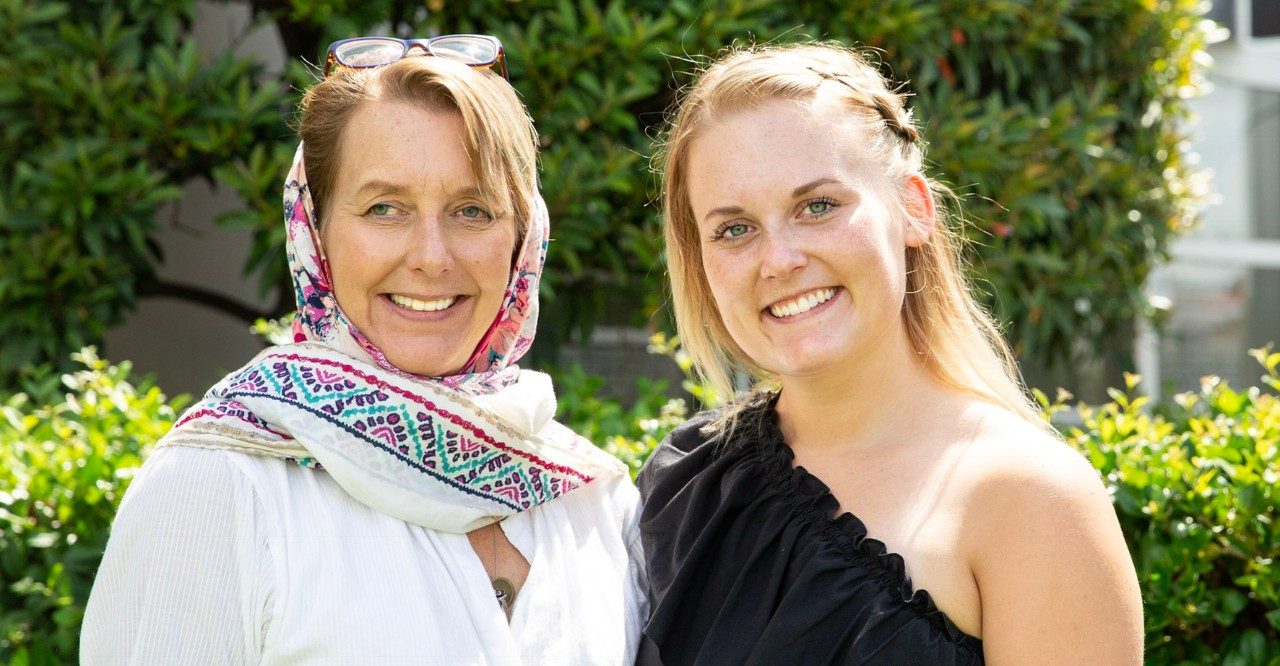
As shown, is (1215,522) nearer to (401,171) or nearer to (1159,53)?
(401,171)

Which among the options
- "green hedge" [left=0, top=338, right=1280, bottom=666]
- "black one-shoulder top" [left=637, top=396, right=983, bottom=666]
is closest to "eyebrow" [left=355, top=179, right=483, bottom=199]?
"black one-shoulder top" [left=637, top=396, right=983, bottom=666]

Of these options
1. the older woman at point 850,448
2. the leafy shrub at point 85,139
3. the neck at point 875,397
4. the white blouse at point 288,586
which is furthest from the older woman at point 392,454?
the leafy shrub at point 85,139

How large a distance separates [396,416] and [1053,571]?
1058 mm

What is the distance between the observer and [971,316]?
7.82 ft

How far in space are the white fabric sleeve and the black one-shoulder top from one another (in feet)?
2.21

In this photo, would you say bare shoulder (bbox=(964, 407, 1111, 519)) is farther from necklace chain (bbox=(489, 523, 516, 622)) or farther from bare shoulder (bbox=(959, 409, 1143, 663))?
necklace chain (bbox=(489, 523, 516, 622))

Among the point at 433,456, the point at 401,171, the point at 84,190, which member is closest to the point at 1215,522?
the point at 433,456

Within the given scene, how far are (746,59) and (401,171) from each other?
0.66 metres

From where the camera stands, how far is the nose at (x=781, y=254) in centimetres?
212

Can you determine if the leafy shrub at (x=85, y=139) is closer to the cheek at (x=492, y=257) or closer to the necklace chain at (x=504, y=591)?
the cheek at (x=492, y=257)

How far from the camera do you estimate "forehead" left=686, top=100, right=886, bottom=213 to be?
7.00 ft

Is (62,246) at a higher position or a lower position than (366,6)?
lower

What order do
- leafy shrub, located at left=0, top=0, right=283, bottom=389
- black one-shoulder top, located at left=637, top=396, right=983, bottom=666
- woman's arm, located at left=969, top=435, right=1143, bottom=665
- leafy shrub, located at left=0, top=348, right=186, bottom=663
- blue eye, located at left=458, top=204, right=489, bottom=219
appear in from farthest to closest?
1. leafy shrub, located at left=0, top=0, right=283, bottom=389
2. leafy shrub, located at left=0, top=348, right=186, bottom=663
3. blue eye, located at left=458, top=204, right=489, bottom=219
4. black one-shoulder top, located at left=637, top=396, right=983, bottom=666
5. woman's arm, located at left=969, top=435, right=1143, bottom=665

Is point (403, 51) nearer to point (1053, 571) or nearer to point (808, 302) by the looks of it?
point (808, 302)
